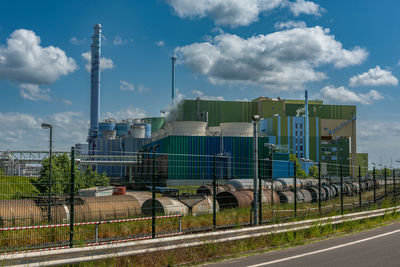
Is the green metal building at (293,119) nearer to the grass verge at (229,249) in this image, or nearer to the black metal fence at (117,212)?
the black metal fence at (117,212)

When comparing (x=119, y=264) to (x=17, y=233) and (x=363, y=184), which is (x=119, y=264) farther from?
(x=363, y=184)

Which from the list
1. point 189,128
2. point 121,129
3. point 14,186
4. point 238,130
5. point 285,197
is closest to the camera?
point 14,186

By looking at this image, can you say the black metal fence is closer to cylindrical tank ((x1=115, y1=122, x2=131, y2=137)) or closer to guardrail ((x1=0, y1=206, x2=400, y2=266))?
guardrail ((x1=0, y1=206, x2=400, y2=266))

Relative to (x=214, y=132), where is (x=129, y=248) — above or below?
below

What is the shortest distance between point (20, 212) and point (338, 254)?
36.0 ft

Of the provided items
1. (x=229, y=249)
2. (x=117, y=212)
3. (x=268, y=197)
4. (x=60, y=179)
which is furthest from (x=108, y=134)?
(x=229, y=249)

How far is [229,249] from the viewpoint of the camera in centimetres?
1046

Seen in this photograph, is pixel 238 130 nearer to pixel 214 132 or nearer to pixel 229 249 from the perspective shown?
pixel 214 132

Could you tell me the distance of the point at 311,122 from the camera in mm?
114750

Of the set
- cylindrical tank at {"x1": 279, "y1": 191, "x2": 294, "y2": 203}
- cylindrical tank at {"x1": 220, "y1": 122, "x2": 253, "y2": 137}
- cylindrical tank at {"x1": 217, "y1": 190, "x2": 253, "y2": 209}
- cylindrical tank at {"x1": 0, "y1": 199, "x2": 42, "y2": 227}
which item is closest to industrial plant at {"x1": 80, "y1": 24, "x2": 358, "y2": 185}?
cylindrical tank at {"x1": 220, "y1": 122, "x2": 253, "y2": 137}

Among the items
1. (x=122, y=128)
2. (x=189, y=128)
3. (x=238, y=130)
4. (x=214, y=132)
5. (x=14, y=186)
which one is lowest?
(x=14, y=186)

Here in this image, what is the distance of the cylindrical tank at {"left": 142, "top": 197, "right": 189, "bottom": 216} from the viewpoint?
1797cm

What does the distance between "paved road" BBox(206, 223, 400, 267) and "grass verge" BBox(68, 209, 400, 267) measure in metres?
0.39

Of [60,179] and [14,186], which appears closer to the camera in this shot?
[14,186]
